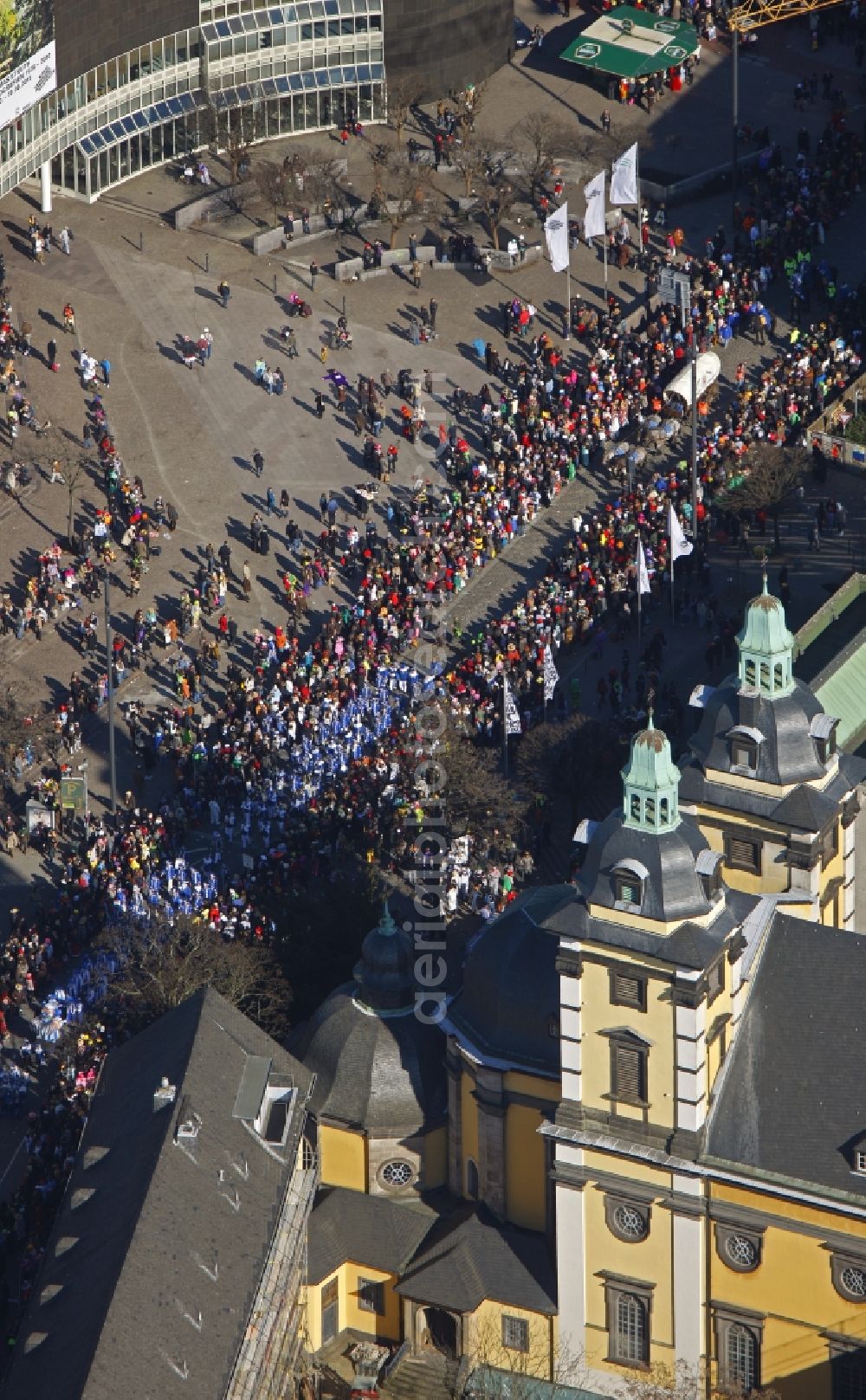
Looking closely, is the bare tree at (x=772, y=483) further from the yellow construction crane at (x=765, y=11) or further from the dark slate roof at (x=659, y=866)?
the dark slate roof at (x=659, y=866)

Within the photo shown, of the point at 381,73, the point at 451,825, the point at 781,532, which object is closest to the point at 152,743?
the point at 451,825

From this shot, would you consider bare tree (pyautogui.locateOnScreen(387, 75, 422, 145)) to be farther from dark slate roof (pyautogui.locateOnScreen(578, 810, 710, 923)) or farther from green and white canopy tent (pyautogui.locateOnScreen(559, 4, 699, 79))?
dark slate roof (pyautogui.locateOnScreen(578, 810, 710, 923))

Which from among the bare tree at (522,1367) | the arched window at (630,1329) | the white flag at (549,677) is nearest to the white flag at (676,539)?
the white flag at (549,677)

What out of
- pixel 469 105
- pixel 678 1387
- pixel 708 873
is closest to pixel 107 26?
pixel 469 105

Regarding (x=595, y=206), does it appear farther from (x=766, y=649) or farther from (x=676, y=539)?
(x=766, y=649)

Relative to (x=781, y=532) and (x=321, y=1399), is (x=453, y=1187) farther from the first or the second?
(x=781, y=532)
